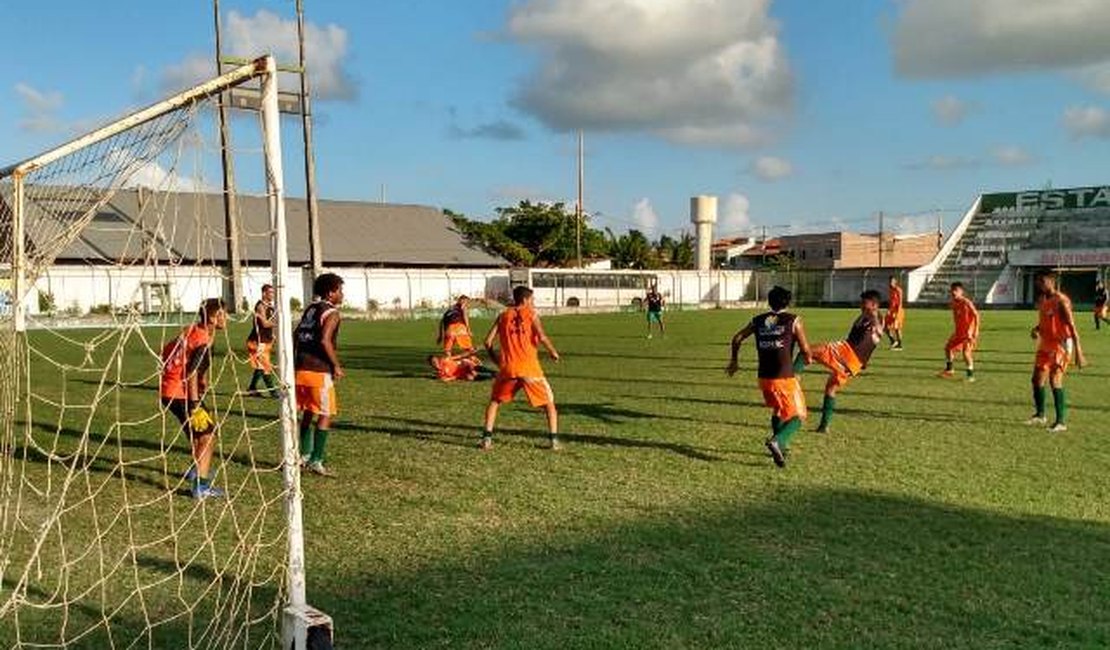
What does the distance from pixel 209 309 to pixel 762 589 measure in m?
4.64

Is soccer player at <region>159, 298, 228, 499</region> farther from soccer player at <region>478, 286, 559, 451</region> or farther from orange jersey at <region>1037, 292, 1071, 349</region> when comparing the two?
orange jersey at <region>1037, 292, 1071, 349</region>

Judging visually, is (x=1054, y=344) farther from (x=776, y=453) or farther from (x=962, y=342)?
(x=962, y=342)

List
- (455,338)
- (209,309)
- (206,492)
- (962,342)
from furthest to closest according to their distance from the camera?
(455,338)
(962,342)
(206,492)
(209,309)

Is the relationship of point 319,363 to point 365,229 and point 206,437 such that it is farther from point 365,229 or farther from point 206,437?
point 365,229

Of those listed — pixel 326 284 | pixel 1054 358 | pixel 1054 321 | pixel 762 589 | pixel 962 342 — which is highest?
pixel 326 284

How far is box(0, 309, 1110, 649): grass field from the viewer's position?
4.72 meters

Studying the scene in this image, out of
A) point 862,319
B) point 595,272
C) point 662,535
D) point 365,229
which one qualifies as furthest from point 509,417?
point 365,229

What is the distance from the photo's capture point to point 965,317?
1581 cm

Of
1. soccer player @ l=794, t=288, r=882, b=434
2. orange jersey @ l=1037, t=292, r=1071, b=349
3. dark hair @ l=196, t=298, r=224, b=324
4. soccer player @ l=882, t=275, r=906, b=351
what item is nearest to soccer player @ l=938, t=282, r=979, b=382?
orange jersey @ l=1037, t=292, r=1071, b=349

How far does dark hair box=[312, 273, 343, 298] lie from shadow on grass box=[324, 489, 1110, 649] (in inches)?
127

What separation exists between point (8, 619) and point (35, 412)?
29.3 ft

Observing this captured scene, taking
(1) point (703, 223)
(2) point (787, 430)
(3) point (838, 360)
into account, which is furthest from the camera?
(1) point (703, 223)

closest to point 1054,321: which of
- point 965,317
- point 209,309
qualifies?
point 965,317

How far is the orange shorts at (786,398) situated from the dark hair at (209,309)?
4982 millimetres
